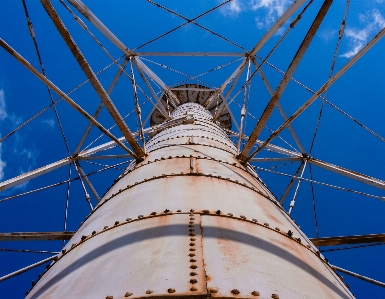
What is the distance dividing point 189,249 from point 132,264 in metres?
0.49

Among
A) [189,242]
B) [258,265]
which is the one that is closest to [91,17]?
[189,242]

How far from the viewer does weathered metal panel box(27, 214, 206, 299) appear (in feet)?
8.66

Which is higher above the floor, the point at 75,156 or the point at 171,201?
the point at 75,156

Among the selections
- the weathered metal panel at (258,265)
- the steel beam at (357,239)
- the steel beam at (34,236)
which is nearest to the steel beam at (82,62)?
the steel beam at (34,236)

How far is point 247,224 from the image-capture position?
12.4 feet

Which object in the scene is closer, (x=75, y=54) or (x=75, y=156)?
(x=75, y=54)

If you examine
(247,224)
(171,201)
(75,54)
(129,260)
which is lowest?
(129,260)

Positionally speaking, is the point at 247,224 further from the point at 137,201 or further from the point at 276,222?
the point at 137,201

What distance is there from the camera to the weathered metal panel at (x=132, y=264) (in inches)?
104

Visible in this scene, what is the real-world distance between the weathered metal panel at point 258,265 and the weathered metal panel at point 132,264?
142 millimetres

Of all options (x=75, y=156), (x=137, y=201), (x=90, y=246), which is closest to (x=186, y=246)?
(x=90, y=246)

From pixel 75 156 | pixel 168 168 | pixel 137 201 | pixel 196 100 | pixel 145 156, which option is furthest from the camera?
pixel 196 100

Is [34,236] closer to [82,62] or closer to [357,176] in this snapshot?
[82,62]

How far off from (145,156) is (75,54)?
218 centimetres
